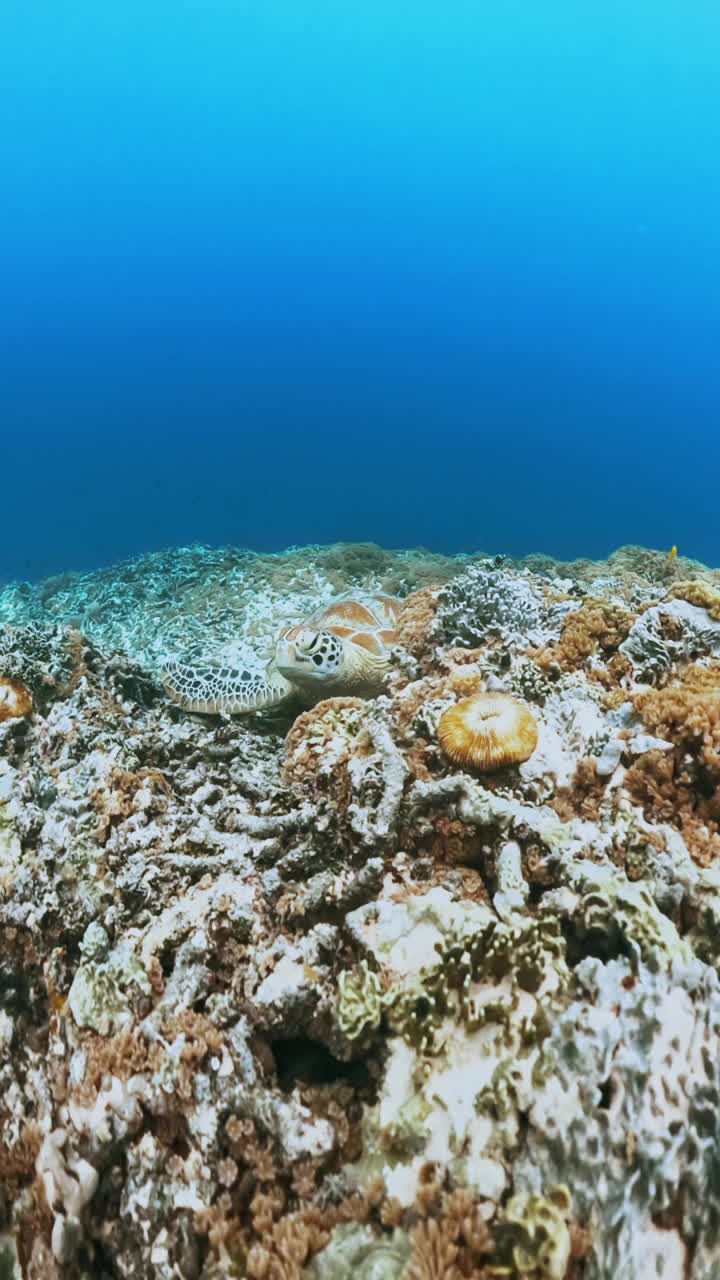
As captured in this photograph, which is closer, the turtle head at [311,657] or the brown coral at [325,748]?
the brown coral at [325,748]

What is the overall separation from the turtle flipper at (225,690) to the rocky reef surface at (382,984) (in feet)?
2.45

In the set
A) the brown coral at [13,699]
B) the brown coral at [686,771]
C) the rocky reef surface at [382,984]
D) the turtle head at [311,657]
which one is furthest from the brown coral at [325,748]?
the brown coral at [13,699]

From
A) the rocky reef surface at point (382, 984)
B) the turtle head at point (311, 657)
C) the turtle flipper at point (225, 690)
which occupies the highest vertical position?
the turtle head at point (311, 657)

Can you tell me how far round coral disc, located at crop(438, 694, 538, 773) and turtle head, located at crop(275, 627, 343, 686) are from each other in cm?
174

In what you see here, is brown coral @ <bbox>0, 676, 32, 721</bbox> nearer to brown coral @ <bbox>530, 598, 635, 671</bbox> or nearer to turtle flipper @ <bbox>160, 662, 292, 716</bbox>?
turtle flipper @ <bbox>160, 662, 292, 716</bbox>

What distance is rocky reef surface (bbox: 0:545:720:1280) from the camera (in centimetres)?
249

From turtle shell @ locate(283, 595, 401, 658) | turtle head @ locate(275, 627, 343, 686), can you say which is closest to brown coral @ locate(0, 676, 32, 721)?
turtle head @ locate(275, 627, 343, 686)

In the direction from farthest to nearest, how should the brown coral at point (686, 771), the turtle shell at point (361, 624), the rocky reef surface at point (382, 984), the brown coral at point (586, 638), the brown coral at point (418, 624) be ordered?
the turtle shell at point (361, 624) → the brown coral at point (418, 624) → the brown coral at point (586, 638) → the brown coral at point (686, 771) → the rocky reef surface at point (382, 984)

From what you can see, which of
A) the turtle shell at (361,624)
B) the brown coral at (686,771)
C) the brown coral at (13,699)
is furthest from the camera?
the turtle shell at (361,624)

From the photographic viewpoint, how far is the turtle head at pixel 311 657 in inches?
235

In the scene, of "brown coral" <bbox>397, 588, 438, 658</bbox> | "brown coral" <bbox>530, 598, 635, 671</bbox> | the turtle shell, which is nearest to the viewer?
"brown coral" <bbox>530, 598, 635, 671</bbox>

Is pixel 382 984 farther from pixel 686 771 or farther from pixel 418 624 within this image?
pixel 418 624

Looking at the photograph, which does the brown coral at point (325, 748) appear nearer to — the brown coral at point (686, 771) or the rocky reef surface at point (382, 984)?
the rocky reef surface at point (382, 984)

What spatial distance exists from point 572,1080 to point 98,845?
309 centimetres
